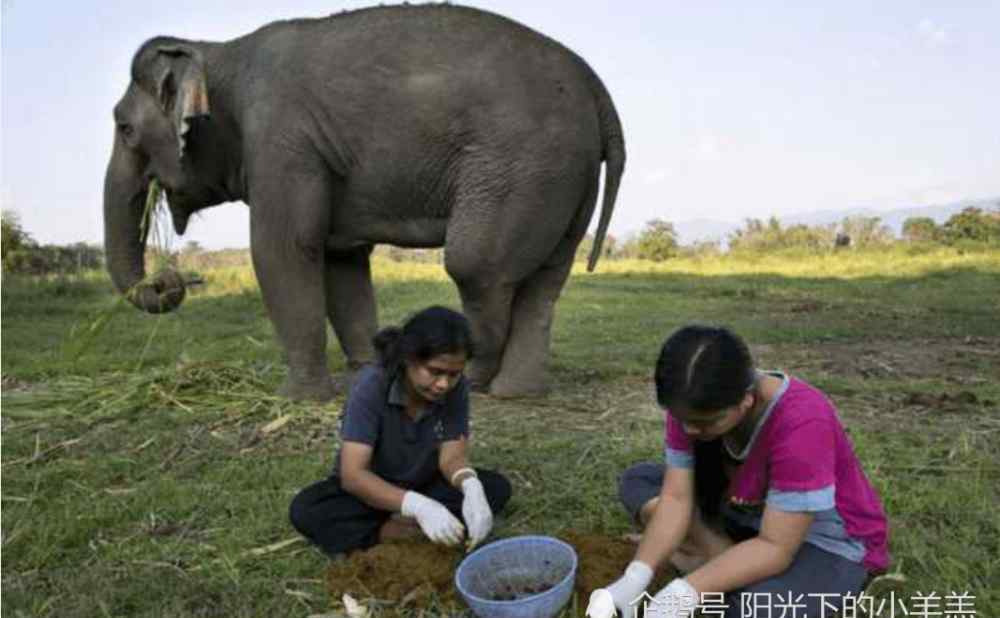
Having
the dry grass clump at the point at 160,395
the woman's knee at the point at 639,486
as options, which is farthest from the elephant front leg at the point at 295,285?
the woman's knee at the point at 639,486

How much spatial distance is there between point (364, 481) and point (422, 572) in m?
0.41

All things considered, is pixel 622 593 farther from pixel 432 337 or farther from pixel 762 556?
pixel 432 337

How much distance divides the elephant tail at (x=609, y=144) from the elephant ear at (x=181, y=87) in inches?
92.8

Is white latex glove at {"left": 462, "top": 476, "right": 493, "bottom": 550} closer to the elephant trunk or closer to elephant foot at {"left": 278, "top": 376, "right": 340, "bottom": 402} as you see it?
elephant foot at {"left": 278, "top": 376, "right": 340, "bottom": 402}

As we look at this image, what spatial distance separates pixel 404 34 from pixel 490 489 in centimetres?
304

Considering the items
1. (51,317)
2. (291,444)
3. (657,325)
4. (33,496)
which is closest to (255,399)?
(291,444)

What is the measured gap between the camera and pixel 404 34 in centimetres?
529

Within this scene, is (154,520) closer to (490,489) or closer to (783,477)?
(490,489)

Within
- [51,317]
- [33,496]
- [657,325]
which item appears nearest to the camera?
[33,496]

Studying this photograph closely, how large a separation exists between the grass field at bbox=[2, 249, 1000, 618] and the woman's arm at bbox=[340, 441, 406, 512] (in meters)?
0.29

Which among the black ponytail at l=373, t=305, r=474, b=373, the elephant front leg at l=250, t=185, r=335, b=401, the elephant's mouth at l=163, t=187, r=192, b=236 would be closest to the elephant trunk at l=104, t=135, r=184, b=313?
the elephant's mouth at l=163, t=187, r=192, b=236

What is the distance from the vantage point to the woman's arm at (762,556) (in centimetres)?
237

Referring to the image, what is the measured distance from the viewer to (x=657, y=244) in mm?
26500

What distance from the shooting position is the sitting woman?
9.48 ft
